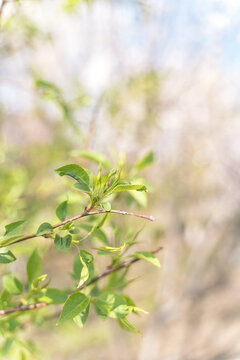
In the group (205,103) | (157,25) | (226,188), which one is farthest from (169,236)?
(157,25)

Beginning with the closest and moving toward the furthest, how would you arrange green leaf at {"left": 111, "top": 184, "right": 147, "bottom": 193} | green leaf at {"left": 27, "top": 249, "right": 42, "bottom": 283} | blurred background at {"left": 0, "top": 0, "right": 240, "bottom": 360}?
green leaf at {"left": 111, "top": 184, "right": 147, "bottom": 193} < green leaf at {"left": 27, "top": 249, "right": 42, "bottom": 283} < blurred background at {"left": 0, "top": 0, "right": 240, "bottom": 360}

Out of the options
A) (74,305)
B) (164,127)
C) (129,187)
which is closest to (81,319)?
(74,305)

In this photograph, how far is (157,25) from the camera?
5.65 feet

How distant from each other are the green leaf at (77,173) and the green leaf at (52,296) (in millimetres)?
133

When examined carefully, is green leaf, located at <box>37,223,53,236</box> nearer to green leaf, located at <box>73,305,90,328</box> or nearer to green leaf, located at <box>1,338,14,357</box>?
green leaf, located at <box>73,305,90,328</box>

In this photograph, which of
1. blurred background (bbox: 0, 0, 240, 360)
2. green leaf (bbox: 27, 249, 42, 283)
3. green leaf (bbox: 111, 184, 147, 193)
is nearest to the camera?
green leaf (bbox: 111, 184, 147, 193)

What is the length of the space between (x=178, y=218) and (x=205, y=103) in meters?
0.74

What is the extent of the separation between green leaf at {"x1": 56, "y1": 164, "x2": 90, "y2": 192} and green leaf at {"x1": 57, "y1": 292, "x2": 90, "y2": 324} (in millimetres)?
98

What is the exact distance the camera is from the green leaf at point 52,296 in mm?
344

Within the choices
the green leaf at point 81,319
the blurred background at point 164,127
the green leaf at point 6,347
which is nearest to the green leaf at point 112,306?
the green leaf at point 81,319

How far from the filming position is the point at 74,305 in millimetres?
296

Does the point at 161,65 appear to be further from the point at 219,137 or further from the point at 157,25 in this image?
the point at 219,137

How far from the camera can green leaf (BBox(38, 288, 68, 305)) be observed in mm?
344

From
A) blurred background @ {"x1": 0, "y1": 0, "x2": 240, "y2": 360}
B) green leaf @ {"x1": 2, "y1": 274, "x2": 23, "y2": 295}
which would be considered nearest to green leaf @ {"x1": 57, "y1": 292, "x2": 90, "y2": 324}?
green leaf @ {"x1": 2, "y1": 274, "x2": 23, "y2": 295}
